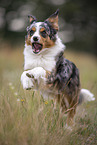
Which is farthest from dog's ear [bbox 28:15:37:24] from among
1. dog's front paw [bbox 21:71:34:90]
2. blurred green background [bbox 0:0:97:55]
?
blurred green background [bbox 0:0:97:55]

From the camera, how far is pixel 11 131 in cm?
239

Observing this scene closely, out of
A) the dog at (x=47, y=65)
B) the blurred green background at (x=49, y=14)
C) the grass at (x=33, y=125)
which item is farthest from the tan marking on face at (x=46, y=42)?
the blurred green background at (x=49, y=14)

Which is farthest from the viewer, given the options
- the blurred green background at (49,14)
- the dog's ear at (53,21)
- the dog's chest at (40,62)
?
the blurred green background at (49,14)

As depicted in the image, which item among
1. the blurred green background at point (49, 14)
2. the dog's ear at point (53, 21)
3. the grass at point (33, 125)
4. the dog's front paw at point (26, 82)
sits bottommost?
the grass at point (33, 125)

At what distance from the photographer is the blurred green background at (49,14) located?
50.3ft

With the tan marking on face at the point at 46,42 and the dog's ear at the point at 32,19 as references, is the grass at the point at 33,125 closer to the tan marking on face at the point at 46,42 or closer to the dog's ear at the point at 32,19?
the tan marking on face at the point at 46,42

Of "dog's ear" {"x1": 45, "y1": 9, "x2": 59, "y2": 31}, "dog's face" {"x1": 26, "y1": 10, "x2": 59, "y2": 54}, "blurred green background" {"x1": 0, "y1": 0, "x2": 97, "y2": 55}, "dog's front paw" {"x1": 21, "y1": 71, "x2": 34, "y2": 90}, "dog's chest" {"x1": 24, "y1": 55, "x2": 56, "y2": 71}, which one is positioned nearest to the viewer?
"dog's front paw" {"x1": 21, "y1": 71, "x2": 34, "y2": 90}

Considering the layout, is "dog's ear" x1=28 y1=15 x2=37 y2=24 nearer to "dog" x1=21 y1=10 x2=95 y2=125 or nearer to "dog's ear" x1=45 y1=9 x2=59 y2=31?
"dog" x1=21 y1=10 x2=95 y2=125

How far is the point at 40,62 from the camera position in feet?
10.9

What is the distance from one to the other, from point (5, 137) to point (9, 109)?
39 cm

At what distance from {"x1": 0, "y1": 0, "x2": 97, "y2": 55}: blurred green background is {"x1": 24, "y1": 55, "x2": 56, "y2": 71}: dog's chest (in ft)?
37.8

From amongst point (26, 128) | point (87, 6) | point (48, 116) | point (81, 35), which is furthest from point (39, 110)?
point (81, 35)

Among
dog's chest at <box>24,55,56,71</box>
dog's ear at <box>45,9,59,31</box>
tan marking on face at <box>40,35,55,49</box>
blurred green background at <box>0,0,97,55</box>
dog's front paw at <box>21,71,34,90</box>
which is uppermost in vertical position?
blurred green background at <box>0,0,97,55</box>

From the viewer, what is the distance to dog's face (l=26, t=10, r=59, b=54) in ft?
10.4
